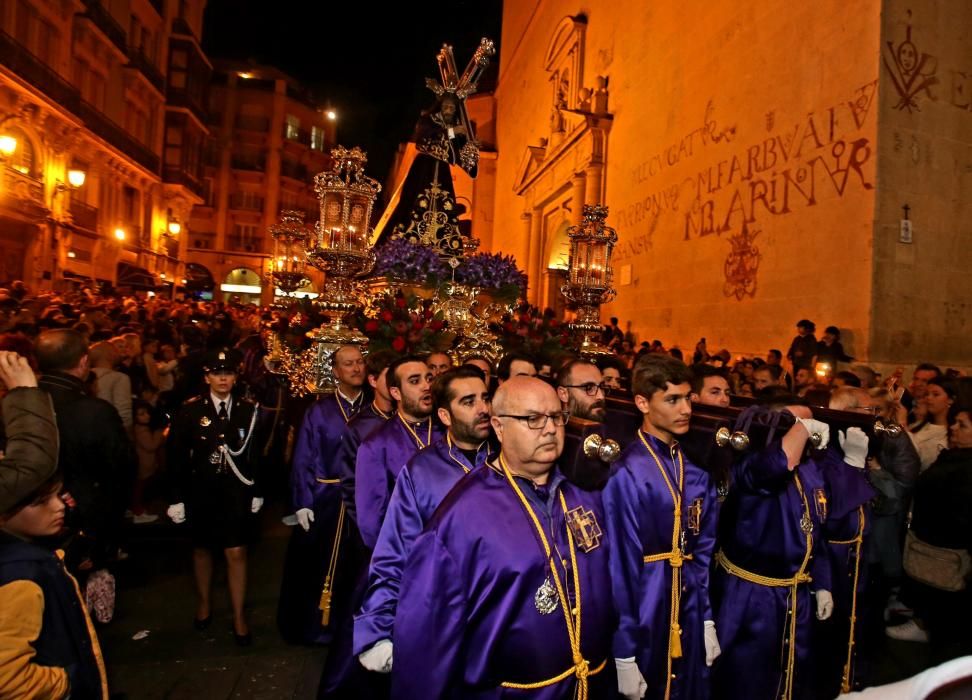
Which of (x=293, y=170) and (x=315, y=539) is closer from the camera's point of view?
(x=315, y=539)

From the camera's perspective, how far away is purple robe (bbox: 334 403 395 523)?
413 centimetres

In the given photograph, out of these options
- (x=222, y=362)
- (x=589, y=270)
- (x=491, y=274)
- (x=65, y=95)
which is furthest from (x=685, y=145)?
(x=65, y=95)

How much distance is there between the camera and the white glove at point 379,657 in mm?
2164

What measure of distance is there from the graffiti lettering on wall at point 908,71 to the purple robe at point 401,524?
848cm

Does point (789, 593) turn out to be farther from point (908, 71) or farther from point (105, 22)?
point (105, 22)

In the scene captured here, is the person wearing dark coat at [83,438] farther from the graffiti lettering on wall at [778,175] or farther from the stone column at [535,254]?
the stone column at [535,254]

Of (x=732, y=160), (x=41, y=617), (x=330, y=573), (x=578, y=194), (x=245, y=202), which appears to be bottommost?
(x=330, y=573)

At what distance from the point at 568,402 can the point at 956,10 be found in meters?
9.34

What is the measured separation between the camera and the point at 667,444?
124 inches

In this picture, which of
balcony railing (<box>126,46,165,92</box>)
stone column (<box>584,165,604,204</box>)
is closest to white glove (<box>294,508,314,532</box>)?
stone column (<box>584,165,604,204</box>)

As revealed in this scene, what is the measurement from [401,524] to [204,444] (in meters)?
2.52

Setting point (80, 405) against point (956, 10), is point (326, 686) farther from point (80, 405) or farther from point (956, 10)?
point (956, 10)

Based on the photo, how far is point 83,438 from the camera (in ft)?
12.5

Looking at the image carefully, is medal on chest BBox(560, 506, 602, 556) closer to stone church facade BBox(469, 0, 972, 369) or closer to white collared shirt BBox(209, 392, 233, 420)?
white collared shirt BBox(209, 392, 233, 420)
